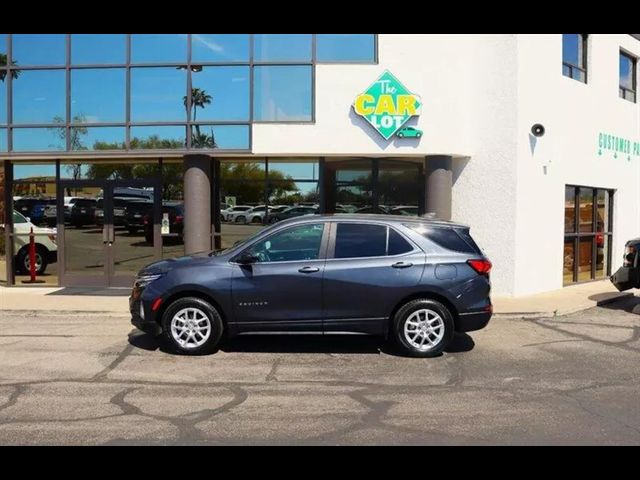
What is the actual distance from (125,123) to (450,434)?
9989 mm

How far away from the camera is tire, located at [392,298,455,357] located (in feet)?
23.8

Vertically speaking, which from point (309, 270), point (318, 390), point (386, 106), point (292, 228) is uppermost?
point (386, 106)

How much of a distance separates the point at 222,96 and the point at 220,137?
853 millimetres

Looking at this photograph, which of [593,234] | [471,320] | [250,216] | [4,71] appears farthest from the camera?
[593,234]

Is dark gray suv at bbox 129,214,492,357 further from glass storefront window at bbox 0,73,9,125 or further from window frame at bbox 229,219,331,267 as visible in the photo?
glass storefront window at bbox 0,73,9,125

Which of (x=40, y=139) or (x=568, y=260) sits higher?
(x=40, y=139)

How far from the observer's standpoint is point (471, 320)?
24.0ft

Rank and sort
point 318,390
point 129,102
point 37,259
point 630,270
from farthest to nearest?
point 37,259 < point 129,102 < point 630,270 < point 318,390

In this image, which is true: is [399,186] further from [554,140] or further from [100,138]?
[100,138]

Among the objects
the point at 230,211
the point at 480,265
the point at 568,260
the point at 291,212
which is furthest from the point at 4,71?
the point at 568,260

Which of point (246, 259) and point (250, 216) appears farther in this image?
point (250, 216)

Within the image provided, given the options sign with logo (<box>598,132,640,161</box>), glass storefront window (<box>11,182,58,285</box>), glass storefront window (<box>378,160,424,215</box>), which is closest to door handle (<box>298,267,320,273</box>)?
glass storefront window (<box>378,160,424,215</box>)
